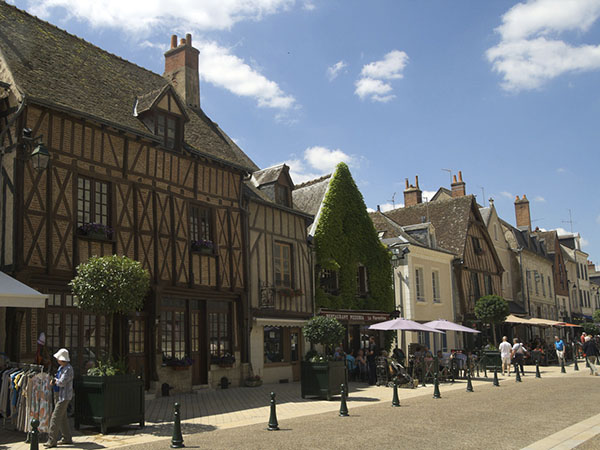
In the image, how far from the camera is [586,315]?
4831 centimetres

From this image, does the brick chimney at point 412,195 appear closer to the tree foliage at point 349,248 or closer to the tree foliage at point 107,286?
the tree foliage at point 349,248

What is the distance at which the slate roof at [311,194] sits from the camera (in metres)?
22.2

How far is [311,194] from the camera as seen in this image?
22.9m

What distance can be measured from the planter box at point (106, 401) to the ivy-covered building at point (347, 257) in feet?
→ 35.1

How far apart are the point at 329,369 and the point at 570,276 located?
39.9 m

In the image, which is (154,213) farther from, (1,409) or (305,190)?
(305,190)

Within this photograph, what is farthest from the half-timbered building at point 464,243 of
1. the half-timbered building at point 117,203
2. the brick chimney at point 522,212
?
the half-timbered building at point 117,203

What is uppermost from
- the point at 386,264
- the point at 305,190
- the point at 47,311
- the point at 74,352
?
the point at 305,190

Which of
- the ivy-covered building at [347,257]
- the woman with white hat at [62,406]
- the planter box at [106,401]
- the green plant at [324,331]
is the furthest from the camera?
the ivy-covered building at [347,257]

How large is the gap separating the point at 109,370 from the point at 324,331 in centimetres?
654

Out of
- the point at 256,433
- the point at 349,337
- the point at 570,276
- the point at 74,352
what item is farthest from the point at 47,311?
the point at 570,276

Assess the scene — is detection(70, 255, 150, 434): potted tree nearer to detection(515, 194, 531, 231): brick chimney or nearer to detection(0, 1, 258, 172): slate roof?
detection(0, 1, 258, 172): slate roof

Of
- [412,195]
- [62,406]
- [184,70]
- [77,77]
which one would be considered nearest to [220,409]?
[62,406]

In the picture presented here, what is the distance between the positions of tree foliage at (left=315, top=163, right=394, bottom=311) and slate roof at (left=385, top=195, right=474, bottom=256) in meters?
7.52
